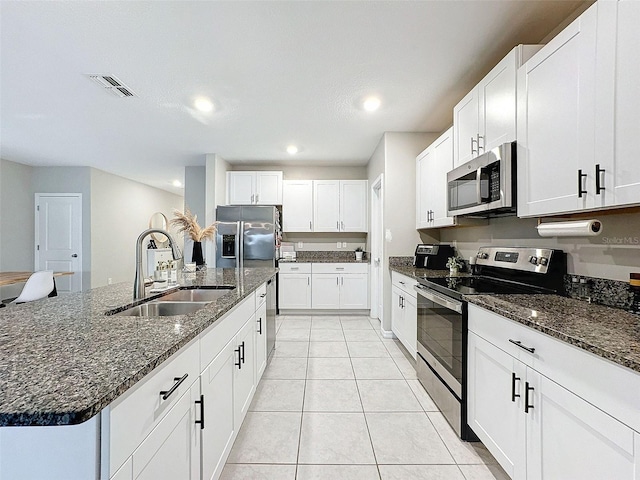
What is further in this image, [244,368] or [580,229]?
[244,368]

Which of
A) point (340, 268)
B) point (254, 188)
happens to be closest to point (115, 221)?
point (254, 188)

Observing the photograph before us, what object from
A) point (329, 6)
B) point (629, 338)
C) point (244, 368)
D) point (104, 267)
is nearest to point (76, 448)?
point (244, 368)

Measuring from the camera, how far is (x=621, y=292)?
1.46 m

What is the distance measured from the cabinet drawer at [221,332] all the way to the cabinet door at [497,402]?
132 cm

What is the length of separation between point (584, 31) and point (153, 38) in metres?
2.44

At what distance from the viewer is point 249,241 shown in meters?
4.73

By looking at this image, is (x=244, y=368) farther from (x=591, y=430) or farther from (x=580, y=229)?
(x=580, y=229)

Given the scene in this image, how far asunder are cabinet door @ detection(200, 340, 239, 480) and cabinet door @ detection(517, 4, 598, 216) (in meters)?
1.80

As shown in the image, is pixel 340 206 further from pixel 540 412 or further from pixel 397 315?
pixel 540 412

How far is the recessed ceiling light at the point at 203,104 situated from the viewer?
299 cm

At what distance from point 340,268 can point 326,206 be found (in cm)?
109

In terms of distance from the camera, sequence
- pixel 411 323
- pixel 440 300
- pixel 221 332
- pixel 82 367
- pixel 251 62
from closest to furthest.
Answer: pixel 82 367 < pixel 221 332 < pixel 440 300 < pixel 251 62 < pixel 411 323

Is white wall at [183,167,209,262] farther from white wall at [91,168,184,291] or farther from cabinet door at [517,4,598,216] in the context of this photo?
cabinet door at [517,4,598,216]

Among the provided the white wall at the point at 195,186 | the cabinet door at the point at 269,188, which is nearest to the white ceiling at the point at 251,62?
the cabinet door at the point at 269,188
